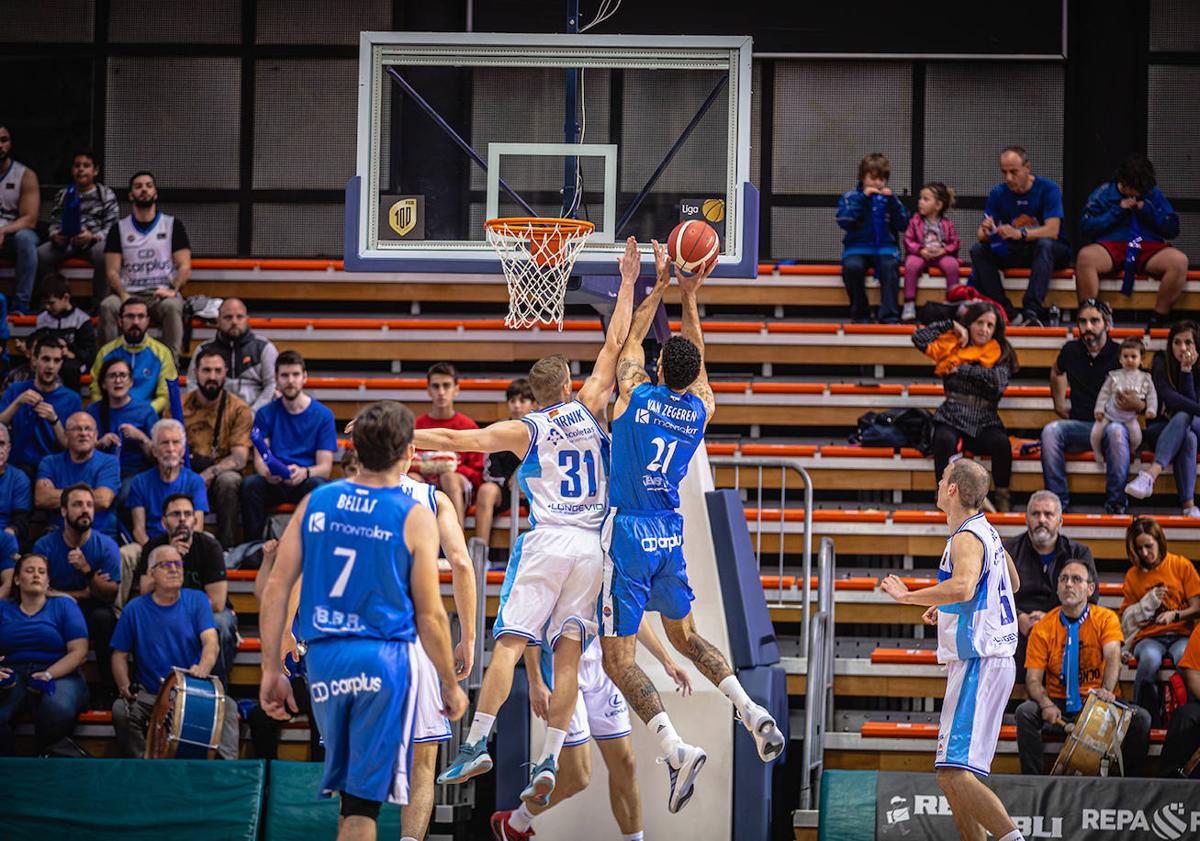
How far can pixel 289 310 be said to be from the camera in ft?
47.5

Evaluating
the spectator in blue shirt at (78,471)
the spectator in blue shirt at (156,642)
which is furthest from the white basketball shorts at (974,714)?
the spectator in blue shirt at (78,471)

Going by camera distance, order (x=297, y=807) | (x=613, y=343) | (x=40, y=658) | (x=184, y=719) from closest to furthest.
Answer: (x=613, y=343), (x=297, y=807), (x=184, y=719), (x=40, y=658)

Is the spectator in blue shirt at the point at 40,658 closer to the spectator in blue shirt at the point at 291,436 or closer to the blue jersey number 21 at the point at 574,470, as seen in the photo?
the spectator in blue shirt at the point at 291,436

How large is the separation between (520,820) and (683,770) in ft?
3.35

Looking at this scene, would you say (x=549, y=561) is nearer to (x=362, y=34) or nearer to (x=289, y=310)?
(x=362, y=34)

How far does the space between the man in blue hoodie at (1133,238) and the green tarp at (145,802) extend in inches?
310

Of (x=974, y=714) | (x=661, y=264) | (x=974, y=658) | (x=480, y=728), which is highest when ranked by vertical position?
(x=661, y=264)

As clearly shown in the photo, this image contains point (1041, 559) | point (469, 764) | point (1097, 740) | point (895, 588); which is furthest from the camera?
point (1041, 559)

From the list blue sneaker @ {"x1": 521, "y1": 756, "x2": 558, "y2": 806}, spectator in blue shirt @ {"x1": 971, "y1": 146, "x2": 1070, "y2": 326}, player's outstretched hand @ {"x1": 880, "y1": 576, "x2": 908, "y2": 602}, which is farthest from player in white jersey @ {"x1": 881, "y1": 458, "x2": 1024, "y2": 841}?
spectator in blue shirt @ {"x1": 971, "y1": 146, "x2": 1070, "y2": 326}

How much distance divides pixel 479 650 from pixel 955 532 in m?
3.53

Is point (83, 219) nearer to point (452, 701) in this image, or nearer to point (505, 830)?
point (505, 830)

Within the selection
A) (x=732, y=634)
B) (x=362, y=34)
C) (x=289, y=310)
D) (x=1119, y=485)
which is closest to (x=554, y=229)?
(x=362, y=34)

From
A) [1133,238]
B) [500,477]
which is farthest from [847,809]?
[1133,238]

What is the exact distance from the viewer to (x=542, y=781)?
7.53 m
